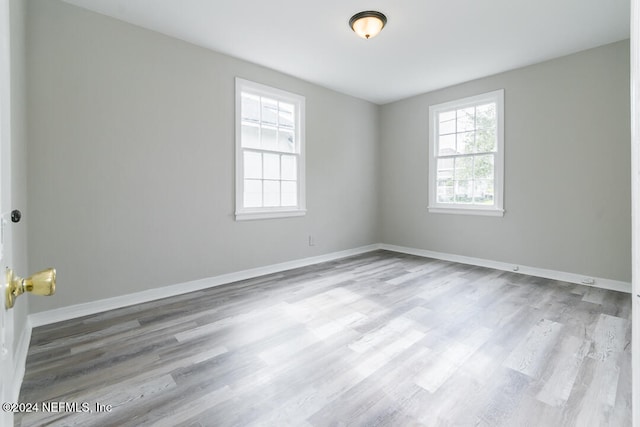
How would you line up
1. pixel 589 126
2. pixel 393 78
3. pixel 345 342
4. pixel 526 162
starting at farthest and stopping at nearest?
1. pixel 393 78
2. pixel 526 162
3. pixel 589 126
4. pixel 345 342

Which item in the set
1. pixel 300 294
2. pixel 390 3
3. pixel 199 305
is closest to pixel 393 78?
pixel 390 3

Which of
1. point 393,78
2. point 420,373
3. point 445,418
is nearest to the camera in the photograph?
point 445,418

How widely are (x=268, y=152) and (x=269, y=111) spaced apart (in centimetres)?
56

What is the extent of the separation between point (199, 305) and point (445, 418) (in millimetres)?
2279

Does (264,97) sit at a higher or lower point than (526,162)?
higher

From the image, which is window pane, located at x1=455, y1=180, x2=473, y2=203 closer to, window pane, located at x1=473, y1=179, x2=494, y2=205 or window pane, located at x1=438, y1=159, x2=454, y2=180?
window pane, located at x1=473, y1=179, x2=494, y2=205

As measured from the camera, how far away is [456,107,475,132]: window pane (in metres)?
4.49

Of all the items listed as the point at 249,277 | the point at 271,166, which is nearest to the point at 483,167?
the point at 271,166

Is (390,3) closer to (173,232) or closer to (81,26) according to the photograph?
(81,26)

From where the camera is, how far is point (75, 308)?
2.65 metres

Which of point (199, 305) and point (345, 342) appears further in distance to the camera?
point (199, 305)

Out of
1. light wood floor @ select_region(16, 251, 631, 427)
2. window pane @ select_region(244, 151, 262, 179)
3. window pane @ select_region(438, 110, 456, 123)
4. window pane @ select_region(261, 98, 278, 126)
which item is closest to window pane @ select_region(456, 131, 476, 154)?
window pane @ select_region(438, 110, 456, 123)

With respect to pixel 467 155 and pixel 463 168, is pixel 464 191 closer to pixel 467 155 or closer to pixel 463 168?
pixel 463 168

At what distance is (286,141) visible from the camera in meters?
4.26
